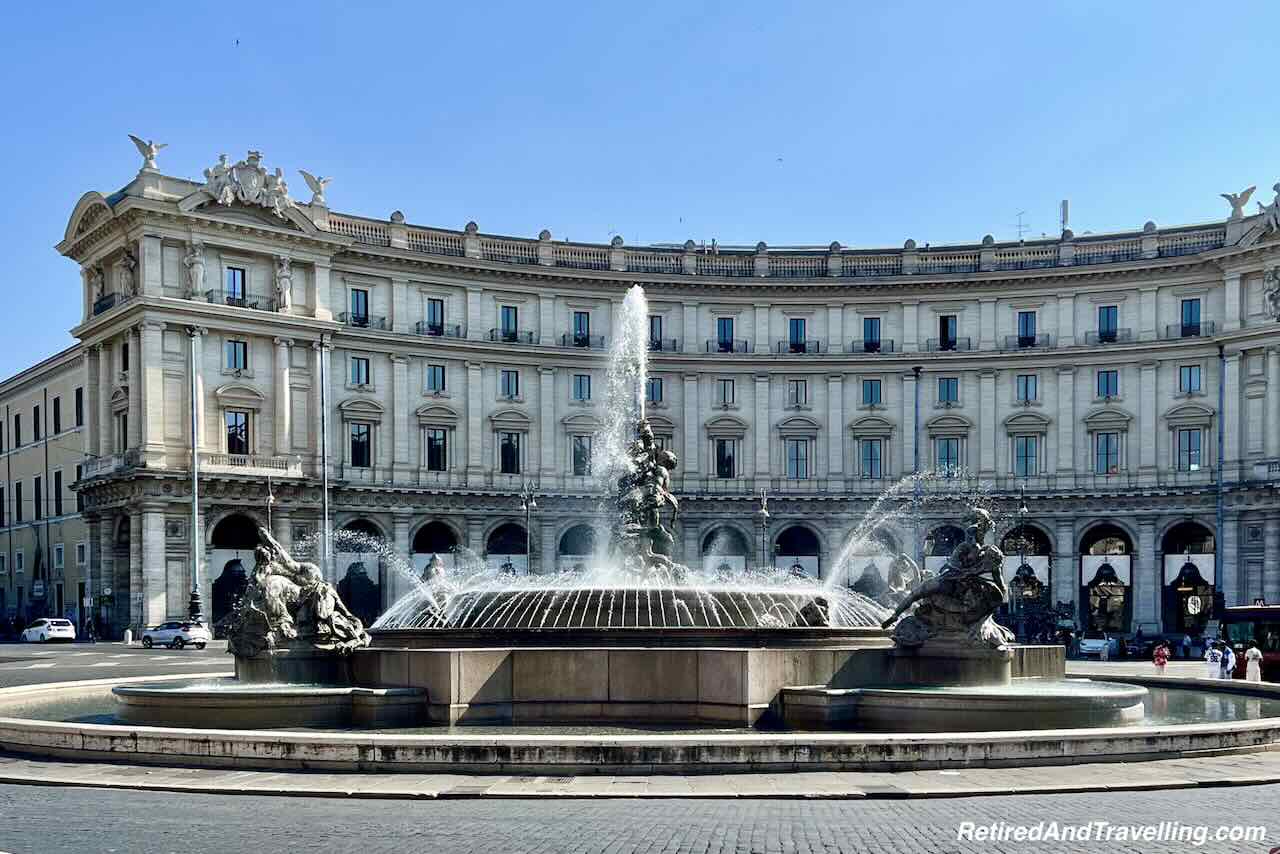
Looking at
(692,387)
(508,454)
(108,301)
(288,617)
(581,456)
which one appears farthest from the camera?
(692,387)

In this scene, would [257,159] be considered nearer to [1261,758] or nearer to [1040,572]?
[1040,572]

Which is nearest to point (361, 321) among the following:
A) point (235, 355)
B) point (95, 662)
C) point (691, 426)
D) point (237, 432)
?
point (235, 355)

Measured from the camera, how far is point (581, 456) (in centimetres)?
7400

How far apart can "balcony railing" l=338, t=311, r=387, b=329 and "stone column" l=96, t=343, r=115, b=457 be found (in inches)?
452

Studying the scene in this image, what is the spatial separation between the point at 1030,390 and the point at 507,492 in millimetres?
30282

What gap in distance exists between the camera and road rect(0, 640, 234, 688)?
106 feet

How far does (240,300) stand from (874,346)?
35.6m

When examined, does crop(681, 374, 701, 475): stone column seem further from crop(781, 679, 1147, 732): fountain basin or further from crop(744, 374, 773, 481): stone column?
crop(781, 679, 1147, 732): fountain basin

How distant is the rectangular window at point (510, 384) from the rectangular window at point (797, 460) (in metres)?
16.2

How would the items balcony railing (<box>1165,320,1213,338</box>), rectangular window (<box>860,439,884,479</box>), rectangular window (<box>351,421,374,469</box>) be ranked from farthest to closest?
rectangular window (<box>860,439,884,479</box>), balcony railing (<box>1165,320,1213,338</box>), rectangular window (<box>351,421,374,469</box>)

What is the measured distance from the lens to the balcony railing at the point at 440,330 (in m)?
70.4

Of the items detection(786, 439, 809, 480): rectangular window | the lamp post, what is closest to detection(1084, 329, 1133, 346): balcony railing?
detection(786, 439, 809, 480): rectangular window

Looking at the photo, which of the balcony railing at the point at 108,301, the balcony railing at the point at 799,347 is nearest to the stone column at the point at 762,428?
the balcony railing at the point at 799,347

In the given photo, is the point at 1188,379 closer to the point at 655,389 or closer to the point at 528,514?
the point at 655,389
